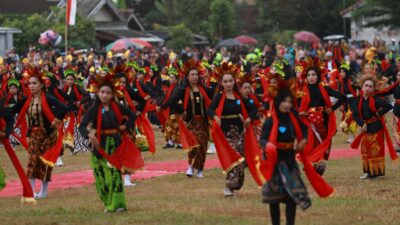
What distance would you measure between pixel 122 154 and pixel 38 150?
2267 millimetres

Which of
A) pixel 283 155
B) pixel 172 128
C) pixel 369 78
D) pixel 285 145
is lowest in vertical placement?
pixel 172 128

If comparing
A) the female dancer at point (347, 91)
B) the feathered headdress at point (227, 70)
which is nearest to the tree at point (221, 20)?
the female dancer at point (347, 91)

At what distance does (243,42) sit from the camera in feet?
219

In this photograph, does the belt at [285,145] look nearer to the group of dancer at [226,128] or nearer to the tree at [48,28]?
the group of dancer at [226,128]

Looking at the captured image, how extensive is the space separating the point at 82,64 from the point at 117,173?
22758 mm

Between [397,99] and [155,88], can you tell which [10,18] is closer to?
→ [155,88]

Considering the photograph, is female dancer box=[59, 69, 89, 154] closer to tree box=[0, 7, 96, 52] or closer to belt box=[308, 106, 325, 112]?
belt box=[308, 106, 325, 112]

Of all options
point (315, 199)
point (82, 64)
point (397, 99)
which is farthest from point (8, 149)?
point (82, 64)

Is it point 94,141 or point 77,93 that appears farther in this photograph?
point 77,93

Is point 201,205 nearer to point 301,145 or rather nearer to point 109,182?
point 109,182

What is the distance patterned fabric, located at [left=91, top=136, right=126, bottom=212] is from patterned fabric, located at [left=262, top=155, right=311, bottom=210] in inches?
102

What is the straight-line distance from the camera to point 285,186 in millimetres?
10758

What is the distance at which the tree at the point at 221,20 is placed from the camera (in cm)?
7344

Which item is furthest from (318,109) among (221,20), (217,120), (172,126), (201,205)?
(221,20)
